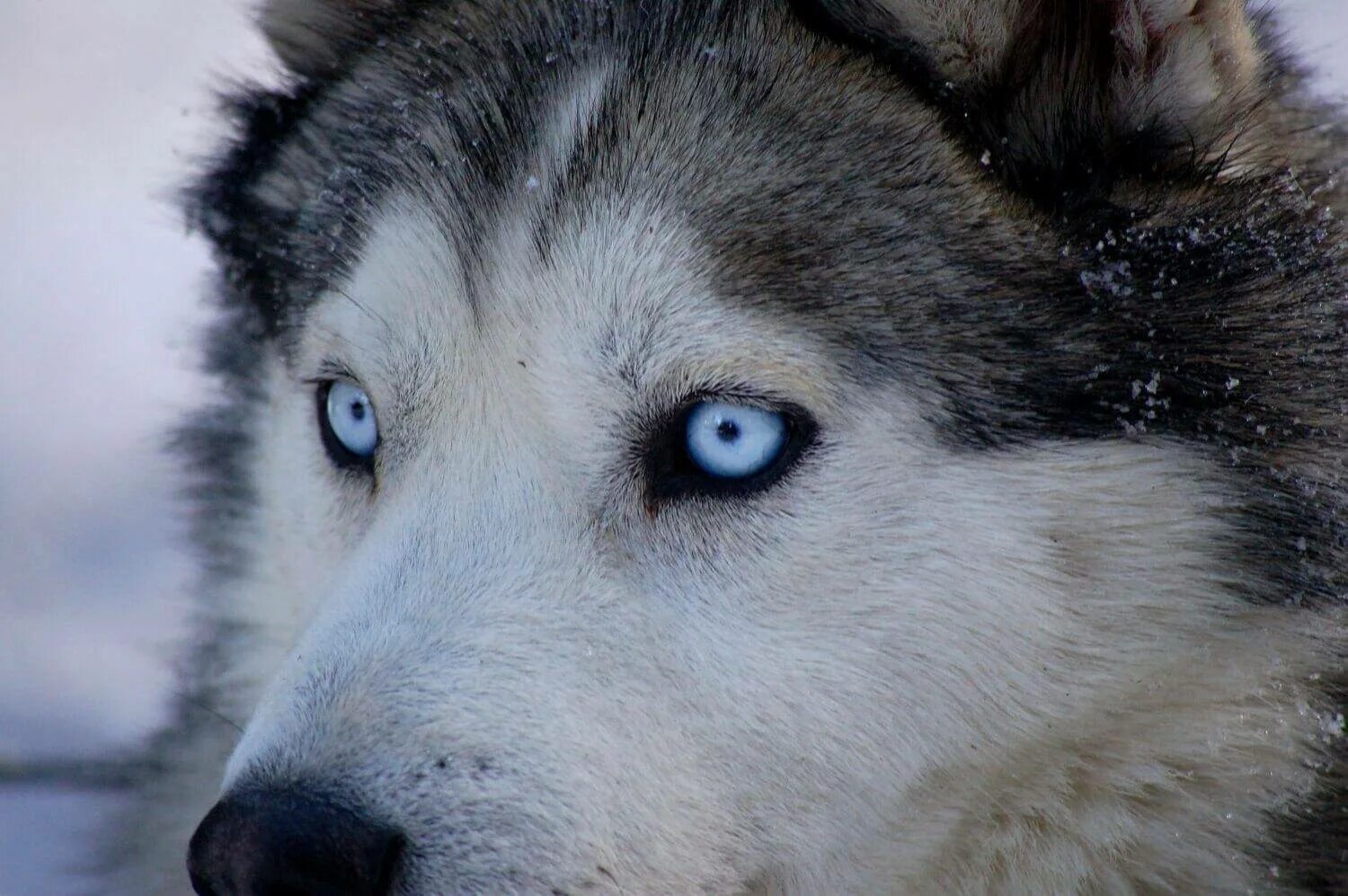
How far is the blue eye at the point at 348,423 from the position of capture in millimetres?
2088

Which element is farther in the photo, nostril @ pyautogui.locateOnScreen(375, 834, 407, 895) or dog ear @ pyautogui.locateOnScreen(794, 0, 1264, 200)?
dog ear @ pyautogui.locateOnScreen(794, 0, 1264, 200)

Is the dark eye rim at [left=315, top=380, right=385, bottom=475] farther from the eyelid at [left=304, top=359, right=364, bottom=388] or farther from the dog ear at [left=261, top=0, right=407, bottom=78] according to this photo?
the dog ear at [left=261, top=0, right=407, bottom=78]

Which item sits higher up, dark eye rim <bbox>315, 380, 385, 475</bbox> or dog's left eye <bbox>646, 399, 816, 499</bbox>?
dog's left eye <bbox>646, 399, 816, 499</bbox>

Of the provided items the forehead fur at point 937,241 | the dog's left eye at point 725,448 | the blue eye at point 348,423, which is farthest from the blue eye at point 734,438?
the blue eye at point 348,423

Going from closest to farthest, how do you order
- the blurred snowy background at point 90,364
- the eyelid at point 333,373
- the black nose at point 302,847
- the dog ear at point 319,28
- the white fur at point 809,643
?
1. the black nose at point 302,847
2. the white fur at point 809,643
3. the eyelid at point 333,373
4. the dog ear at point 319,28
5. the blurred snowy background at point 90,364

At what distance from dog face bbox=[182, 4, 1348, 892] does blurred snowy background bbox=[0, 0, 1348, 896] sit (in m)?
1.40

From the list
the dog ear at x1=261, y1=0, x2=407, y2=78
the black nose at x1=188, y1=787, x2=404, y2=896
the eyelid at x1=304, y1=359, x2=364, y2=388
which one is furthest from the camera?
the dog ear at x1=261, y1=0, x2=407, y2=78

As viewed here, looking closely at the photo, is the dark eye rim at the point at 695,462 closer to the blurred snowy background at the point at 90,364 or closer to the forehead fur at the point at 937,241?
the forehead fur at the point at 937,241

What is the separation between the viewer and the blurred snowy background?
3.14 metres

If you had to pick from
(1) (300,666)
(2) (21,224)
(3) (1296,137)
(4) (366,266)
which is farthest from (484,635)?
(2) (21,224)

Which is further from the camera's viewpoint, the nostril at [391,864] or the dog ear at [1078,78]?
the dog ear at [1078,78]

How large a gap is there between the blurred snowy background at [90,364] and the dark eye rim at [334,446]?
0.76m

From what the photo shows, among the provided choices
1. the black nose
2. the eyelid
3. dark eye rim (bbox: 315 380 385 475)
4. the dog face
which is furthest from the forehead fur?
the black nose

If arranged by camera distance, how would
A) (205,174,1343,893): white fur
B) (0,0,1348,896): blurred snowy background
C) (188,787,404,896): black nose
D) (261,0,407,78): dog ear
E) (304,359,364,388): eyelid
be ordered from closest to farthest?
(188,787,404,896): black nose < (205,174,1343,893): white fur < (304,359,364,388): eyelid < (261,0,407,78): dog ear < (0,0,1348,896): blurred snowy background
